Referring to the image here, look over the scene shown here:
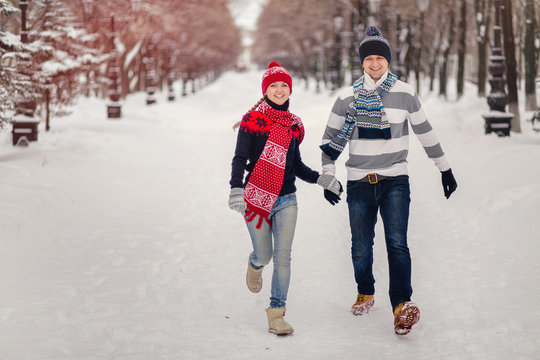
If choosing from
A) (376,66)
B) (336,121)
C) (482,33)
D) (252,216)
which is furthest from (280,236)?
(482,33)

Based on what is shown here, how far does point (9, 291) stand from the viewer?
5.62 m

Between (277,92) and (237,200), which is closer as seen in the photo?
(237,200)

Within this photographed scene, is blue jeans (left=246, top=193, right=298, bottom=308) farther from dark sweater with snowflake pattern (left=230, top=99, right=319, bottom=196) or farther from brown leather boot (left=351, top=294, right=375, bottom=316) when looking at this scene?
brown leather boot (left=351, top=294, right=375, bottom=316)

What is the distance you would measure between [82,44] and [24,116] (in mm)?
6645

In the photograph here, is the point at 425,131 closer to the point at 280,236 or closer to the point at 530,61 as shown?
the point at 280,236

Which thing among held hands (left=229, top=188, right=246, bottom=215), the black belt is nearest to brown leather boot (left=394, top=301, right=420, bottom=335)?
the black belt

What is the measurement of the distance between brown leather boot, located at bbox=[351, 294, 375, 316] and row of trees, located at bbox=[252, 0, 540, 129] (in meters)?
10.1

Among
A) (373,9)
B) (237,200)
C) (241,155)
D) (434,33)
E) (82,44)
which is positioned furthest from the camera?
(434,33)

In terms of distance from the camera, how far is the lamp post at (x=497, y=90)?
12383 millimetres

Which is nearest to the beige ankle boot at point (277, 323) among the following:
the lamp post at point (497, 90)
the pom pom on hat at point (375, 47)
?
the pom pom on hat at point (375, 47)

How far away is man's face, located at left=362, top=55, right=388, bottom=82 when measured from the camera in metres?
4.64

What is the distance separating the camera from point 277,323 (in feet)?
15.0

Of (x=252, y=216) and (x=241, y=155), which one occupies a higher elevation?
(x=241, y=155)

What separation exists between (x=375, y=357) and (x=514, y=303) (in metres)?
1.71
